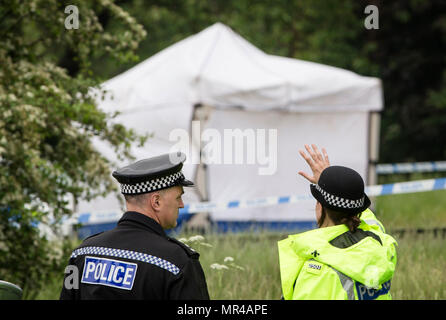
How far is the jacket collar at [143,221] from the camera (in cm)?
272

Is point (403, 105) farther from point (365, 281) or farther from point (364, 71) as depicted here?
point (365, 281)

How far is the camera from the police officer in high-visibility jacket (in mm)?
2732

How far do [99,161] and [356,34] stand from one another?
15201mm

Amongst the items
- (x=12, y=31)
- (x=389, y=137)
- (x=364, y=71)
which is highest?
(x=12, y=31)

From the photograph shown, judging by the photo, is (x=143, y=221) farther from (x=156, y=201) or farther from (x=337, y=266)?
(x=337, y=266)

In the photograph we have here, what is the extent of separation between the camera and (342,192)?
2.88 meters

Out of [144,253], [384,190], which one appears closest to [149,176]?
[144,253]

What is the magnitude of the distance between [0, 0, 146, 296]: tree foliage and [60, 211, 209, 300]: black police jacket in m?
2.66

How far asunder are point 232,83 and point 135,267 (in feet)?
26.3

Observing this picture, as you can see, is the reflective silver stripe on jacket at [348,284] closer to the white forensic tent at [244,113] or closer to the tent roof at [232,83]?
the white forensic tent at [244,113]

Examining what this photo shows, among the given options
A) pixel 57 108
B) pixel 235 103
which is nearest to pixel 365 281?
pixel 57 108

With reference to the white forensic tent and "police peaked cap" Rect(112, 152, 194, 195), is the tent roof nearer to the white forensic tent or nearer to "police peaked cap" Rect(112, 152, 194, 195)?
the white forensic tent

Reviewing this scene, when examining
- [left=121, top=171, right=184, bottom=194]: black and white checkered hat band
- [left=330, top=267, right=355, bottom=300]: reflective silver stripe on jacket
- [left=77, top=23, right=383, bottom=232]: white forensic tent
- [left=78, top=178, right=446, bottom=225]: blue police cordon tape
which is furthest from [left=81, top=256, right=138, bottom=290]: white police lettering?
[left=77, top=23, right=383, bottom=232]: white forensic tent

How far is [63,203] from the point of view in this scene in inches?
232
